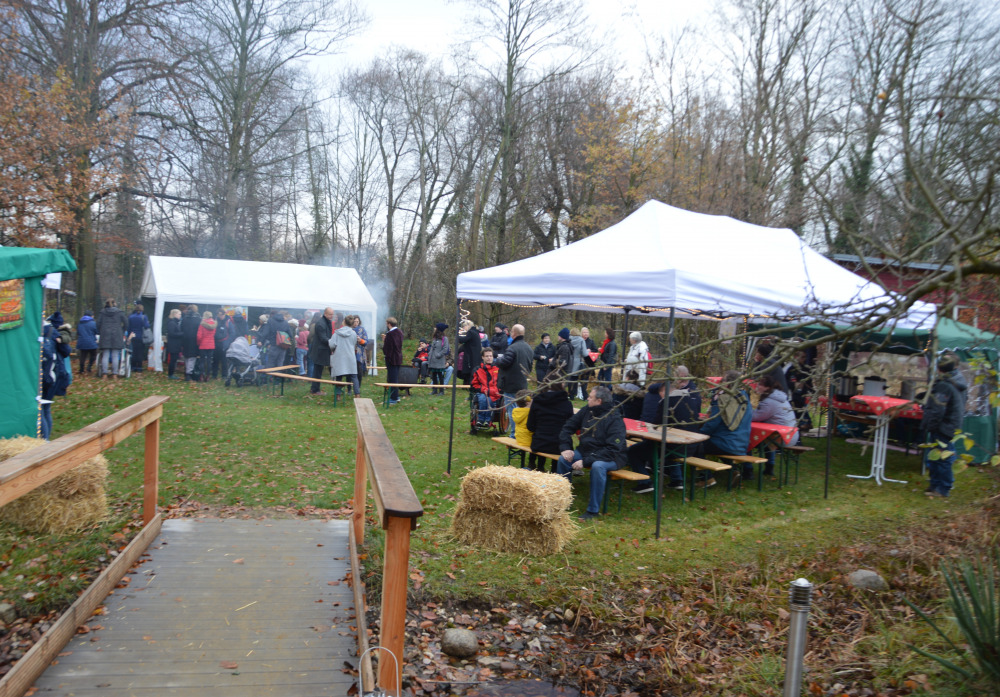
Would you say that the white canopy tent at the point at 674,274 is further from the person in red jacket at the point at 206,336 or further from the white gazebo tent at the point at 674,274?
the person in red jacket at the point at 206,336

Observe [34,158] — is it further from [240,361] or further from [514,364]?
[514,364]

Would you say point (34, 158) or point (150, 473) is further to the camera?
point (34, 158)

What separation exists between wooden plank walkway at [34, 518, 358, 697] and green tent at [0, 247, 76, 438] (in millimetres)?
3749

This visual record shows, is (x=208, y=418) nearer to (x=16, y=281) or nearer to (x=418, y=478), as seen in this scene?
(x=16, y=281)

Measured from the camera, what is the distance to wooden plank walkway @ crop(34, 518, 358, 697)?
139 inches

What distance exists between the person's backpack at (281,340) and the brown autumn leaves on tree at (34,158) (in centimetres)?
491

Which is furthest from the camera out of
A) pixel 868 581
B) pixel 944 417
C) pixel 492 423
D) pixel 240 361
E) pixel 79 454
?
pixel 240 361

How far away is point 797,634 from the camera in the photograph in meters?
3.15

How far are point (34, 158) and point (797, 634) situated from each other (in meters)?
15.1

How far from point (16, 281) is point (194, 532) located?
4.50 metres

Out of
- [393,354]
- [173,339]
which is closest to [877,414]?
[393,354]

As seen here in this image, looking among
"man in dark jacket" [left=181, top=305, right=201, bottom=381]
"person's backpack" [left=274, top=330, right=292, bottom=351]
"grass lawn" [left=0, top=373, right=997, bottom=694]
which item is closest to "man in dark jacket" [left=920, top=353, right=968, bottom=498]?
"grass lawn" [left=0, top=373, right=997, bottom=694]

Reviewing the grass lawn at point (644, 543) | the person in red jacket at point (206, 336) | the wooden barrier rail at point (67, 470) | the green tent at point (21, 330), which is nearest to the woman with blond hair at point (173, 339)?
the person in red jacket at point (206, 336)

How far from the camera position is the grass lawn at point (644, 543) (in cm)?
474
